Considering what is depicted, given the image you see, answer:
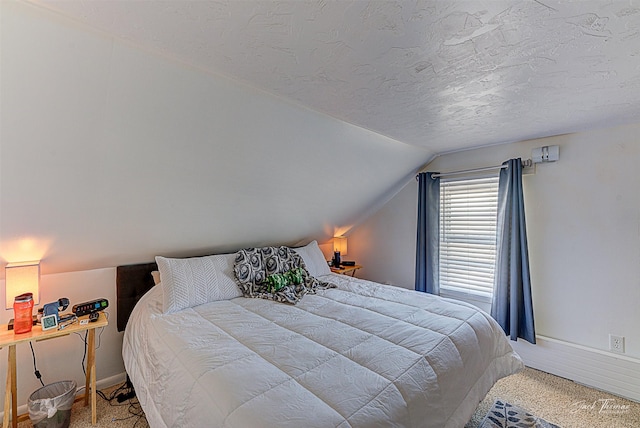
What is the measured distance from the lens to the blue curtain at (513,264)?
8.60 feet

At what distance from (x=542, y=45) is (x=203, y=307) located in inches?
99.2

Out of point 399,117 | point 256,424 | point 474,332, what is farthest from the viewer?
point 399,117

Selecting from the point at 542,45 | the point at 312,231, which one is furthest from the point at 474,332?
the point at 312,231

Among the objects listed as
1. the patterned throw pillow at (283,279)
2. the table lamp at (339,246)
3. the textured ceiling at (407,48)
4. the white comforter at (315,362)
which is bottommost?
the white comforter at (315,362)

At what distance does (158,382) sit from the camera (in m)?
1.47

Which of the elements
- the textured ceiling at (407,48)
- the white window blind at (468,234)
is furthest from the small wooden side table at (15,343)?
the white window blind at (468,234)

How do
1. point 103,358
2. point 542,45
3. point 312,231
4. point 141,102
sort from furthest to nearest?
1. point 312,231
2. point 103,358
3. point 141,102
4. point 542,45

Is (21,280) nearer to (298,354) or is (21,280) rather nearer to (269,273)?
(269,273)

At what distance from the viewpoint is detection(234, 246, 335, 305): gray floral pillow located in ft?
7.88

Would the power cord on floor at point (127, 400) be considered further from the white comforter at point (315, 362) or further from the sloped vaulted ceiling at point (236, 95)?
the sloped vaulted ceiling at point (236, 95)

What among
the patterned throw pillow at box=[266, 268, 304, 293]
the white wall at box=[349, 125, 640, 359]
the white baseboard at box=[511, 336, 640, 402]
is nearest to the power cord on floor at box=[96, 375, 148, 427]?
the patterned throw pillow at box=[266, 268, 304, 293]

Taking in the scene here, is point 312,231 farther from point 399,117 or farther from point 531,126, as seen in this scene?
point 531,126

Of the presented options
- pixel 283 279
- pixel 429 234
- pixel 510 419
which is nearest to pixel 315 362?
pixel 283 279

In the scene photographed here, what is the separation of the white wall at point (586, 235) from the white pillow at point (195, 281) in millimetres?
2858
